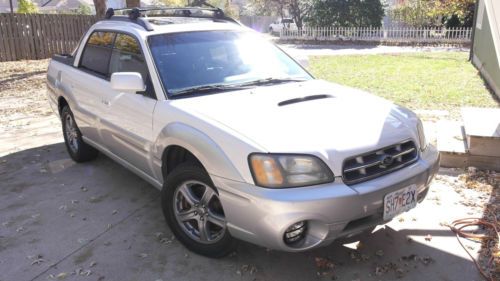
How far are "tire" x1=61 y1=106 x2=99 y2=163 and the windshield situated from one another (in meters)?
2.09

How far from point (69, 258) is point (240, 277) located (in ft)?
4.47

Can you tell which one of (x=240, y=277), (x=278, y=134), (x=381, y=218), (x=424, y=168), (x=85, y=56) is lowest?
(x=240, y=277)

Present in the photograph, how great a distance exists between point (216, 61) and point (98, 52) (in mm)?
1669

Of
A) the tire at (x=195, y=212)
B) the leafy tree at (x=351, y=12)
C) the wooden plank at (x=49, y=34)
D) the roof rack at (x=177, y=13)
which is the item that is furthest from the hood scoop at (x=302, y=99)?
the leafy tree at (x=351, y=12)

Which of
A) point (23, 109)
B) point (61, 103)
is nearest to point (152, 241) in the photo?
point (61, 103)

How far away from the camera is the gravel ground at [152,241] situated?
3.29 m

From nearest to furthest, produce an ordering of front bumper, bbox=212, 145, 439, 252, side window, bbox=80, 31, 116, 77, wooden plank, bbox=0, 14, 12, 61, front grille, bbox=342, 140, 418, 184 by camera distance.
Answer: front bumper, bbox=212, 145, 439, 252 → front grille, bbox=342, 140, 418, 184 → side window, bbox=80, 31, 116, 77 → wooden plank, bbox=0, 14, 12, 61

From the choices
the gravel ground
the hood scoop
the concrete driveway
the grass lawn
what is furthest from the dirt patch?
the concrete driveway

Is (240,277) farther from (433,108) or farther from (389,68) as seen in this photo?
(389,68)

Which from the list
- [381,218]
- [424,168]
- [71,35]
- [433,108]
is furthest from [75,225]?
[71,35]

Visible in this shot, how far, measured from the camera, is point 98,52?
5000mm

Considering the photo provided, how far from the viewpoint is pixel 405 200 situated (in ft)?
10.2

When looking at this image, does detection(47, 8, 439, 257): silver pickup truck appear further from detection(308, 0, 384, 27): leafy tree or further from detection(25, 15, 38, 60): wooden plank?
detection(308, 0, 384, 27): leafy tree

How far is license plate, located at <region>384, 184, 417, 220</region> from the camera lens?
300 cm
